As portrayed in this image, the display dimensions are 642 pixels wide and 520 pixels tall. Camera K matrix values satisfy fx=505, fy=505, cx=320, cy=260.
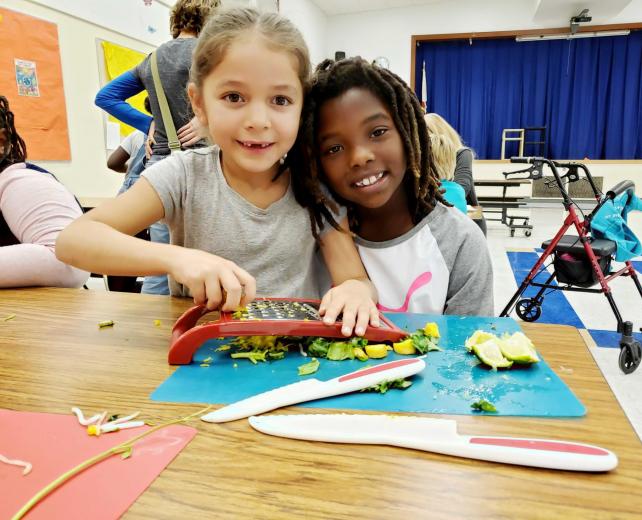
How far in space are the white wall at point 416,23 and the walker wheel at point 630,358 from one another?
7325 mm

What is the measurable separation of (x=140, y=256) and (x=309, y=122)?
0.43 metres

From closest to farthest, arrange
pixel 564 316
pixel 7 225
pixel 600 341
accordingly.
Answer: pixel 7 225
pixel 600 341
pixel 564 316

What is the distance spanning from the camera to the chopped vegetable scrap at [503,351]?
1.97 ft

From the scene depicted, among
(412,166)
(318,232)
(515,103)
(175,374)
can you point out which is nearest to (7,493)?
(175,374)

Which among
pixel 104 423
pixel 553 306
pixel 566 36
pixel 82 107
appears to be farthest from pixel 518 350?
pixel 566 36

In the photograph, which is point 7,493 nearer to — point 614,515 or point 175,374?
point 175,374

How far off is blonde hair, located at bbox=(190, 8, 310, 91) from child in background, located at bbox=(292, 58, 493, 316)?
0.30ft

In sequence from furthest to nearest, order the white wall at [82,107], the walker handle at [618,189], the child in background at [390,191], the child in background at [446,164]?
the white wall at [82,107], the walker handle at [618,189], the child in background at [446,164], the child in background at [390,191]

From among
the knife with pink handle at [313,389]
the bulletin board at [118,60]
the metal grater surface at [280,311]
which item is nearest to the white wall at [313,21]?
the bulletin board at [118,60]

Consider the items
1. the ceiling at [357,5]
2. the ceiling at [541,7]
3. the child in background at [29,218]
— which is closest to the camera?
the child in background at [29,218]

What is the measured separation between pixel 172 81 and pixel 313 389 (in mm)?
1447

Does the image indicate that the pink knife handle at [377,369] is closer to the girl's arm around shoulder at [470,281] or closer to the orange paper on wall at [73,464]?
the orange paper on wall at [73,464]

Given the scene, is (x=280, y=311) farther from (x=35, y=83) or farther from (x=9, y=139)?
(x=35, y=83)

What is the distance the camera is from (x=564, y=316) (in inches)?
116
